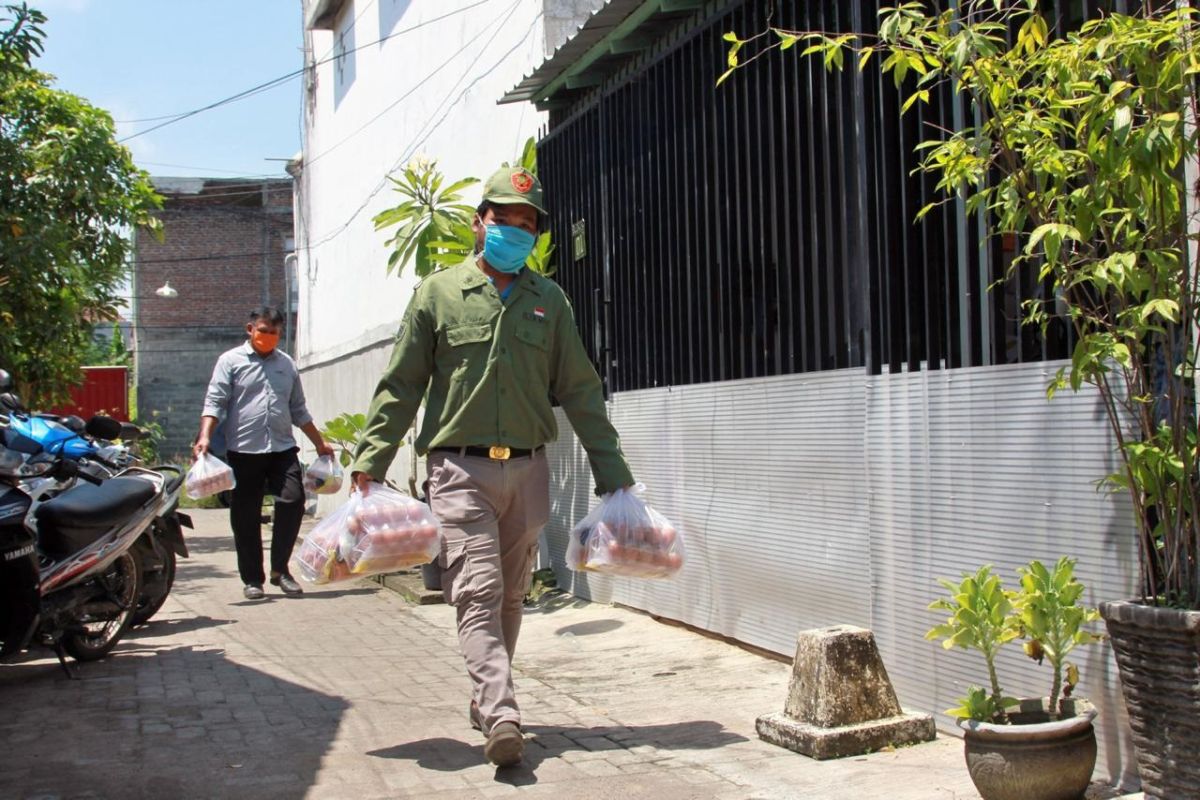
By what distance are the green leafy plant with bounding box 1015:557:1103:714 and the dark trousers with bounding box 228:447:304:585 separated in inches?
238

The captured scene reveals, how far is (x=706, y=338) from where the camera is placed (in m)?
6.71

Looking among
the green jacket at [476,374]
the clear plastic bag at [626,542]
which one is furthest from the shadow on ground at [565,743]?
the green jacket at [476,374]

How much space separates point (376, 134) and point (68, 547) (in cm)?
1171

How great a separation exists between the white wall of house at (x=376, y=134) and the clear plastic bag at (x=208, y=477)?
142 inches

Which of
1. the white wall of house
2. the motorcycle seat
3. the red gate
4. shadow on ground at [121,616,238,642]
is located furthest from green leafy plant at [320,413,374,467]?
the red gate

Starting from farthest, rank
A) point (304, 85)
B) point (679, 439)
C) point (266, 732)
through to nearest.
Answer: point (304, 85)
point (679, 439)
point (266, 732)

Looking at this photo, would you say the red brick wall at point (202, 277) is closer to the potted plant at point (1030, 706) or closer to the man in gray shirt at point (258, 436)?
the man in gray shirt at point (258, 436)

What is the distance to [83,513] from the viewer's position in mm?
6270

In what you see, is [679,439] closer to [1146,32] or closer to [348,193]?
[1146,32]

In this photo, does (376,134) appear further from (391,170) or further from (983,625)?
(983,625)

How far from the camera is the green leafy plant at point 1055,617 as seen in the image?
11.8 feet

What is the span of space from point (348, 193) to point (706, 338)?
43.7ft

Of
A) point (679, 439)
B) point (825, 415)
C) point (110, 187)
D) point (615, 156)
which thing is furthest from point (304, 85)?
point (825, 415)

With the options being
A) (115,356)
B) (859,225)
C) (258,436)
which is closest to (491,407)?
(859,225)
